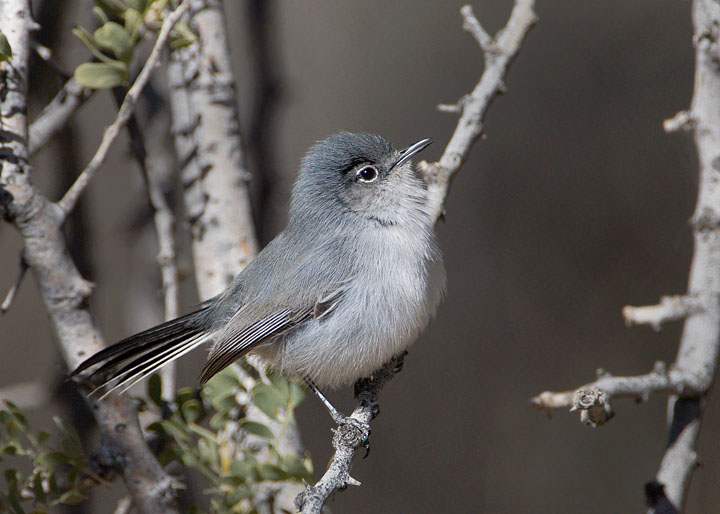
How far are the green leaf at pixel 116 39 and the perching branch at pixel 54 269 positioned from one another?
0.59ft

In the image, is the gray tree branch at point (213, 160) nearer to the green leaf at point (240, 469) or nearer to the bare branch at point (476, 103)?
the green leaf at point (240, 469)

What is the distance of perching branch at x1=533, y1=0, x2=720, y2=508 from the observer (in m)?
1.69

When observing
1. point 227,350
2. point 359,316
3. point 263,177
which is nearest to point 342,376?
point 359,316

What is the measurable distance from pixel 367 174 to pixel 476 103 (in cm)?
36

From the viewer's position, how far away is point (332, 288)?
66.1 inches

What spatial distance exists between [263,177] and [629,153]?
1.49m

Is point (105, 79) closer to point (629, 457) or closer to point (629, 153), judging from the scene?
point (629, 153)

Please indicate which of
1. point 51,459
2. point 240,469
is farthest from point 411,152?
point 51,459

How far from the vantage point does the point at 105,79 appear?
1578 mm

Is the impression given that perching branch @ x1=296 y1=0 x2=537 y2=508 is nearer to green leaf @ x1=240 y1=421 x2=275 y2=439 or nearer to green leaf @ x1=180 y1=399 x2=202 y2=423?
green leaf @ x1=240 y1=421 x2=275 y2=439

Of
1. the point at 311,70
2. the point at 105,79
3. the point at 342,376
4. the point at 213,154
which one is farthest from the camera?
the point at 311,70

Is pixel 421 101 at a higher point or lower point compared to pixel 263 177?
higher

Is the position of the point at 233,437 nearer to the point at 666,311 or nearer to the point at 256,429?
the point at 256,429

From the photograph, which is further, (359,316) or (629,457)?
(629,457)
